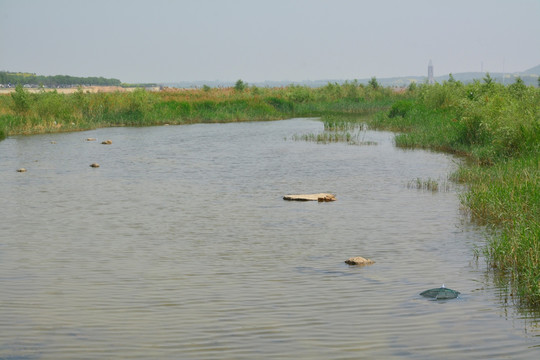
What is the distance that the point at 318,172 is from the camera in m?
22.8

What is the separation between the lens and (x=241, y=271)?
404 inches

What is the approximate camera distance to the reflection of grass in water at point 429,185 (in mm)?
18725

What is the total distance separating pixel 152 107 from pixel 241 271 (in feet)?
127

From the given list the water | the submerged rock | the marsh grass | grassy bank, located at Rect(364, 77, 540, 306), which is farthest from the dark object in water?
the marsh grass

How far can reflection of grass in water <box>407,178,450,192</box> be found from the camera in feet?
61.4

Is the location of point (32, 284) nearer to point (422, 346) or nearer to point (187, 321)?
point (187, 321)

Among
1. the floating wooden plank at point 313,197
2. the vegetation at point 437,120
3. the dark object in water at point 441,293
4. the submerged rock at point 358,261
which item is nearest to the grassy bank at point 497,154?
the vegetation at point 437,120

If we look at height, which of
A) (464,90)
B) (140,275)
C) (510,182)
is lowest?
(140,275)

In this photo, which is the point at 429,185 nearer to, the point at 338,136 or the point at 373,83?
the point at 338,136

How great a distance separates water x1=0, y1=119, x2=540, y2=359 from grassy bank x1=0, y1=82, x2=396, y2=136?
17.9 meters

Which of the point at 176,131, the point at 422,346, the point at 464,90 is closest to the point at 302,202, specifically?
the point at 422,346

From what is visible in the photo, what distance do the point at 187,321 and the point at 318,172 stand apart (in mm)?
15342

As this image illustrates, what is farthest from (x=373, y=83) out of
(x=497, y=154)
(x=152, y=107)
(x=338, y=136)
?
(x=497, y=154)

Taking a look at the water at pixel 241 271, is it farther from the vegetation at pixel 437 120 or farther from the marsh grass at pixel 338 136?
the marsh grass at pixel 338 136
